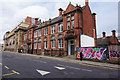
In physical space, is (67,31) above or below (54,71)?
above

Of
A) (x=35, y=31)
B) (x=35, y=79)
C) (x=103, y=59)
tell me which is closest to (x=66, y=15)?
(x=103, y=59)

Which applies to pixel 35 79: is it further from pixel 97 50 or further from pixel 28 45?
pixel 28 45

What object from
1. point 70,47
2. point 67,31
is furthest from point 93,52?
point 67,31

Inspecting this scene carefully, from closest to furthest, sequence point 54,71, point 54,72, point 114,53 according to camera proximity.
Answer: point 54,72 < point 54,71 < point 114,53

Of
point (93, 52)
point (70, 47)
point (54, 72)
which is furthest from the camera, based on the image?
point (70, 47)

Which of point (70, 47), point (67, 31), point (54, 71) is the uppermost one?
point (67, 31)

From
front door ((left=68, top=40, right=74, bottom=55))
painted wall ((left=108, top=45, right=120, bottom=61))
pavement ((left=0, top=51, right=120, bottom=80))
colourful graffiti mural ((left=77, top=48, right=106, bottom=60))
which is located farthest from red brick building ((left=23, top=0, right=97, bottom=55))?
pavement ((left=0, top=51, right=120, bottom=80))

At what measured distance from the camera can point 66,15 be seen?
64.1 ft

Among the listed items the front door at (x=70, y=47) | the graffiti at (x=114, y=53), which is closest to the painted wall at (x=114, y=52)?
the graffiti at (x=114, y=53)

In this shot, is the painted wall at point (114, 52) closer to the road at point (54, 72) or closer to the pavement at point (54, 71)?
the pavement at point (54, 71)

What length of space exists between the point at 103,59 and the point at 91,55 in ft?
6.78

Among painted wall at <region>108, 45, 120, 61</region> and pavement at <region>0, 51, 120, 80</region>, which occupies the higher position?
painted wall at <region>108, 45, 120, 61</region>

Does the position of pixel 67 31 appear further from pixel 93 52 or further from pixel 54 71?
pixel 54 71

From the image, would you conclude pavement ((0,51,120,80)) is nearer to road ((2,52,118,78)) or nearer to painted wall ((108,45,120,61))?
road ((2,52,118,78))
